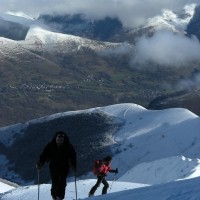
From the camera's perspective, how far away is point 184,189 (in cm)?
2127

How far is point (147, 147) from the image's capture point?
94625 millimetres

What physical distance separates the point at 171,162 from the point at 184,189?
38.2 metres

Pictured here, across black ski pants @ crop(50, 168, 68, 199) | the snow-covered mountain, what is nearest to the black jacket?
black ski pants @ crop(50, 168, 68, 199)

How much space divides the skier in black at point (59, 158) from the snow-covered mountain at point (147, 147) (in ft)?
44.9

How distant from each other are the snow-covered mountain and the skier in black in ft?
44.9

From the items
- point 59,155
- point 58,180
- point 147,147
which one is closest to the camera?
point 59,155

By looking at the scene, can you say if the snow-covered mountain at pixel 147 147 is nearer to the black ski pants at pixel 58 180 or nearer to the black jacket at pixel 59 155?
the black ski pants at pixel 58 180

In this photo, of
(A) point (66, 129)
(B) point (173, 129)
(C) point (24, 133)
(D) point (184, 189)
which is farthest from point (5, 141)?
(D) point (184, 189)

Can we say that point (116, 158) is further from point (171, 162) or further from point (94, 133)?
point (171, 162)

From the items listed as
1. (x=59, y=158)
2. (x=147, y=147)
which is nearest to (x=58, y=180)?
(x=59, y=158)

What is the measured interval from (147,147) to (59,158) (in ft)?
242

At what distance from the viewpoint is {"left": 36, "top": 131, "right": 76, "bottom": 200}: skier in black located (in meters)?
21.3

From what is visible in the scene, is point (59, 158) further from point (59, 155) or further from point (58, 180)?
point (58, 180)

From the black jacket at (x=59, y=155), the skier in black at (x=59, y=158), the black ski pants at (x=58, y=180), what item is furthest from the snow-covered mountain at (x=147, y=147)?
the black jacket at (x=59, y=155)
